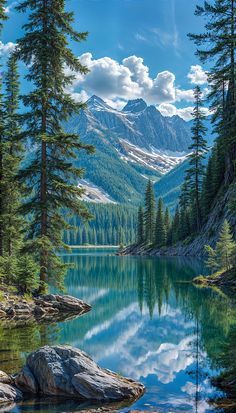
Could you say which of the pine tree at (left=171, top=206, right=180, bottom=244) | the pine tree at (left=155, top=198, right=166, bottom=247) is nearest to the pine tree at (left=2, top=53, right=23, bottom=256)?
the pine tree at (left=171, top=206, right=180, bottom=244)

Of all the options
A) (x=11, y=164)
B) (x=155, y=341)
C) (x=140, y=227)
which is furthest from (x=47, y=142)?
(x=140, y=227)

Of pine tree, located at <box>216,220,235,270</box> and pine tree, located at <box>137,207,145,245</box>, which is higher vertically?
pine tree, located at <box>137,207,145,245</box>

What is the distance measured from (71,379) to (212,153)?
71.7 m

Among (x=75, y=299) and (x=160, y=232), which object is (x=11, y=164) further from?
(x=160, y=232)

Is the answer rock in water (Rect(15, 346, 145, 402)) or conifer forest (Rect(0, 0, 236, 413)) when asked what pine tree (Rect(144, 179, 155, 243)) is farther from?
rock in water (Rect(15, 346, 145, 402))

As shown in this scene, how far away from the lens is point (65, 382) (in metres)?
10.3

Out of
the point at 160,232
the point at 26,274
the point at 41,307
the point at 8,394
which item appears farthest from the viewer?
the point at 160,232

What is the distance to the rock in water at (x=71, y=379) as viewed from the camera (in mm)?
9969

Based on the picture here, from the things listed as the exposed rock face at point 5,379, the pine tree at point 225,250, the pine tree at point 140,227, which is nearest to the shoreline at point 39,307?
the exposed rock face at point 5,379

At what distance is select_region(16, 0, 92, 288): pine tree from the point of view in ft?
77.8

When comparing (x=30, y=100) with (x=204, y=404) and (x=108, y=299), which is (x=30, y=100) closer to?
(x=108, y=299)

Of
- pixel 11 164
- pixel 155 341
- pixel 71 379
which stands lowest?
pixel 155 341

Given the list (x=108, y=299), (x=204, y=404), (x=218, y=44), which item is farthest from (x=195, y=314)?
(x=218, y=44)

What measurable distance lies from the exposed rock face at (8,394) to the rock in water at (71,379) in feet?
1.41
